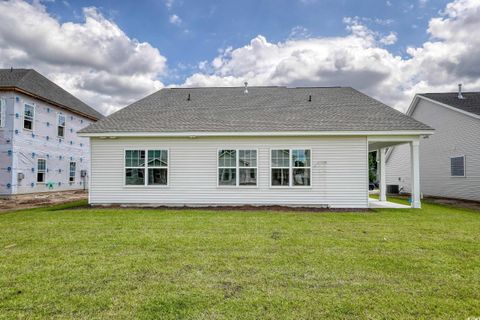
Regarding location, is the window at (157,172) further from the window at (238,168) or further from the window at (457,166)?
the window at (457,166)

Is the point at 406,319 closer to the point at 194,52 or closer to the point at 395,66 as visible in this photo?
the point at 194,52

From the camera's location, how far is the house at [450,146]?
15133mm

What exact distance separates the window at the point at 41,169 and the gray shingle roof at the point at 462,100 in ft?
83.7

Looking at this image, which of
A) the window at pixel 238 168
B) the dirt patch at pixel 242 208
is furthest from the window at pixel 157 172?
the window at pixel 238 168

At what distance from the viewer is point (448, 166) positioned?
1684 cm


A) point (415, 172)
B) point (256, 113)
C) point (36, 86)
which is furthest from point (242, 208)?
point (36, 86)

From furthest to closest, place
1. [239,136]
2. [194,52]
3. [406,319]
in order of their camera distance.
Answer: [194,52]
[239,136]
[406,319]

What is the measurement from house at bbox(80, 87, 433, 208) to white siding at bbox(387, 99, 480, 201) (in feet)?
21.0

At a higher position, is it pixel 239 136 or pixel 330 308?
pixel 239 136

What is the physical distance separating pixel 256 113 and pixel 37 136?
561 inches

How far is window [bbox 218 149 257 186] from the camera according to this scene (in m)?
11.6

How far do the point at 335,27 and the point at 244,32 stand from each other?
544cm

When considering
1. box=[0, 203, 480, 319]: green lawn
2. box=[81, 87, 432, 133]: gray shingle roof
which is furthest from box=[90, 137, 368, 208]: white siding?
box=[0, 203, 480, 319]: green lawn

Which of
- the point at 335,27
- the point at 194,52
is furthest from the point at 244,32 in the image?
the point at 335,27
